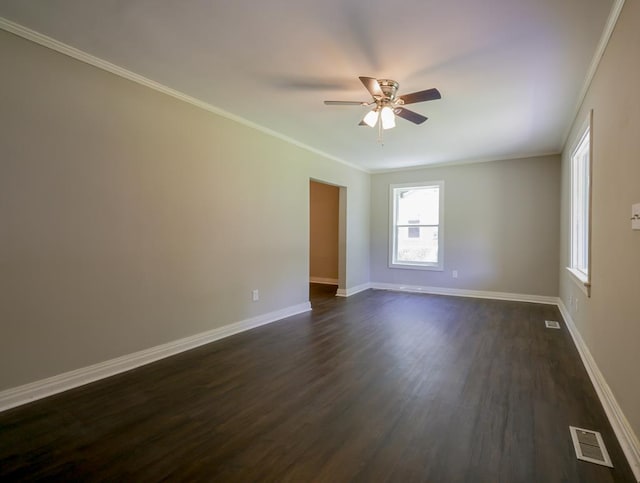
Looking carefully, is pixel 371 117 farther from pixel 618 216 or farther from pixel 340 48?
pixel 618 216

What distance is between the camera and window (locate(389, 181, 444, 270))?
21.3 feet

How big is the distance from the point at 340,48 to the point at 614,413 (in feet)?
9.64

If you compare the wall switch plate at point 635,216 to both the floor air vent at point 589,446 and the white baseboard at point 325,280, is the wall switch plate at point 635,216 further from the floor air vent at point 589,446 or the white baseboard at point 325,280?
the white baseboard at point 325,280

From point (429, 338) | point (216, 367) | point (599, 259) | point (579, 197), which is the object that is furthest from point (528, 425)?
point (579, 197)

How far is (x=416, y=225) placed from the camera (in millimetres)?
6758

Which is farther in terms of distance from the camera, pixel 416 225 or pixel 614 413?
pixel 416 225

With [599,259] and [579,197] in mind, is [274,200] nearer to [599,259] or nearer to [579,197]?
[599,259]

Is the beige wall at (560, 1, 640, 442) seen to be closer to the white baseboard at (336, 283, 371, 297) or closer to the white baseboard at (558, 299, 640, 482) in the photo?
the white baseboard at (558, 299, 640, 482)

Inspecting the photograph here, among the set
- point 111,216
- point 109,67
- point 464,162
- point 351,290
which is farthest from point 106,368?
point 464,162

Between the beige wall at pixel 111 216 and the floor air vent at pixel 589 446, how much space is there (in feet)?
10.3

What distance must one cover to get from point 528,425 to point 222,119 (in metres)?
3.76

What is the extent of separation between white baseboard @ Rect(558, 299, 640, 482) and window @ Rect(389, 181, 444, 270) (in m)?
3.44

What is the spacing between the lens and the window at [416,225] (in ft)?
21.3

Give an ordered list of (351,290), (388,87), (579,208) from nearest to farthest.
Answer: (388,87) → (579,208) → (351,290)
